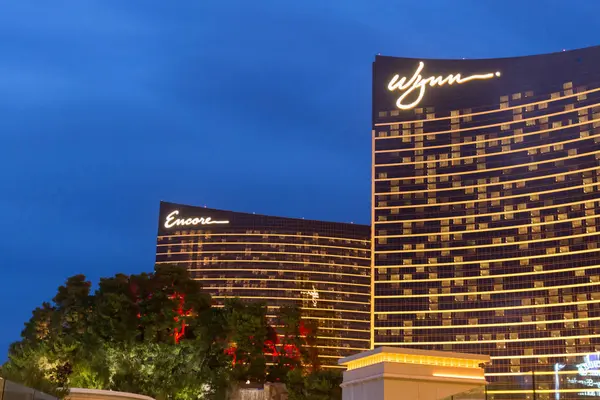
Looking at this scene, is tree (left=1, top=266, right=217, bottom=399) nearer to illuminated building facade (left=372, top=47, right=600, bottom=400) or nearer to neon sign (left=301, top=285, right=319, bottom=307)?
illuminated building facade (left=372, top=47, right=600, bottom=400)

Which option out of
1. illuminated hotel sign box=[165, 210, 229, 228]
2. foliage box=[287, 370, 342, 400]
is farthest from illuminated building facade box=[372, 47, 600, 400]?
foliage box=[287, 370, 342, 400]

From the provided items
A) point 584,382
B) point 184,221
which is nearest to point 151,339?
point 584,382

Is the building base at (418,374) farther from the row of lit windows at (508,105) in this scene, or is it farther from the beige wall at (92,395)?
the row of lit windows at (508,105)

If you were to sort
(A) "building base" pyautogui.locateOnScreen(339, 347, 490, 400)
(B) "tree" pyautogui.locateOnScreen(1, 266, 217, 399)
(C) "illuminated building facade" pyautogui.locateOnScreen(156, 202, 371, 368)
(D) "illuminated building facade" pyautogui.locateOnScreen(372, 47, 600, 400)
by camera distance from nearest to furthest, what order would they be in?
(A) "building base" pyautogui.locateOnScreen(339, 347, 490, 400) < (B) "tree" pyautogui.locateOnScreen(1, 266, 217, 399) < (D) "illuminated building facade" pyautogui.locateOnScreen(372, 47, 600, 400) < (C) "illuminated building facade" pyautogui.locateOnScreen(156, 202, 371, 368)

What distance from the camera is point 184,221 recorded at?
196 m

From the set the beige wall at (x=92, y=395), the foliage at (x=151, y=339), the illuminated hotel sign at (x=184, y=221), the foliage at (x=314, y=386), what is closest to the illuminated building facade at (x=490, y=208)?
the illuminated hotel sign at (x=184, y=221)

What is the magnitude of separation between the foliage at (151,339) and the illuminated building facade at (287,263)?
301ft

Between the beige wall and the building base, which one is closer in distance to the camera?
the beige wall

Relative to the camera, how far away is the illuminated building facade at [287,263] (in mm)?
183750

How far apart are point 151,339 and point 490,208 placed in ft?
308

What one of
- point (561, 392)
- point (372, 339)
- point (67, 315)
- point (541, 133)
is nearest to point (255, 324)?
point (67, 315)

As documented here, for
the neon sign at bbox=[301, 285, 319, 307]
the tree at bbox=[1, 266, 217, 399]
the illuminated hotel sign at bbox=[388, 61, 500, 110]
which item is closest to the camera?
the tree at bbox=[1, 266, 217, 399]

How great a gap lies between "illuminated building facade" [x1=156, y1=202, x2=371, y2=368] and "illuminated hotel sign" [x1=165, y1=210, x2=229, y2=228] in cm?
26

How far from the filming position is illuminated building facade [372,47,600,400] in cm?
14625
